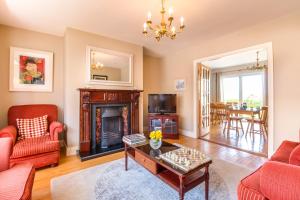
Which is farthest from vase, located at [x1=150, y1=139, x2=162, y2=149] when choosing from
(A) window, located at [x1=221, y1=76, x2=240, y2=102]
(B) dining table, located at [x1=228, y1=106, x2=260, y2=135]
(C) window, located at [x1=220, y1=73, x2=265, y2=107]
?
(A) window, located at [x1=221, y1=76, x2=240, y2=102]

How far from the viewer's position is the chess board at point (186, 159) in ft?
4.81

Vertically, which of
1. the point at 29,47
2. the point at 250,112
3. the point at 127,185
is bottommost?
the point at 127,185

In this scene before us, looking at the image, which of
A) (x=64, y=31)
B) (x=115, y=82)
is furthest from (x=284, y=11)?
(x=64, y=31)

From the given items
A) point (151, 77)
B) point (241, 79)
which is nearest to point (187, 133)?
point (151, 77)

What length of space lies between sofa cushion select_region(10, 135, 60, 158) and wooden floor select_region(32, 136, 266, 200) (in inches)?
13.4

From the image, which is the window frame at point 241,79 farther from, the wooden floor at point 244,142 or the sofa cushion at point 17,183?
the sofa cushion at point 17,183

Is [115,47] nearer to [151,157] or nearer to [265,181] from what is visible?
[151,157]

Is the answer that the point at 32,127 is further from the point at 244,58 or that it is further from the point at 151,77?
the point at 244,58

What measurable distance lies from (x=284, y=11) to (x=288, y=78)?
1092 millimetres

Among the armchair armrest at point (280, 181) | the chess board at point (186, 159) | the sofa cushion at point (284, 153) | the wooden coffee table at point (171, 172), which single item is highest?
the armchair armrest at point (280, 181)

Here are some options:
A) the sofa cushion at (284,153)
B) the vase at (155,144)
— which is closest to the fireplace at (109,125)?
the vase at (155,144)

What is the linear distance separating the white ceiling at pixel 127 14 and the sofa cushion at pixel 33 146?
212 cm

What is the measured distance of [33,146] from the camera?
2234 millimetres

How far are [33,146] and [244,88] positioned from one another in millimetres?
7481
